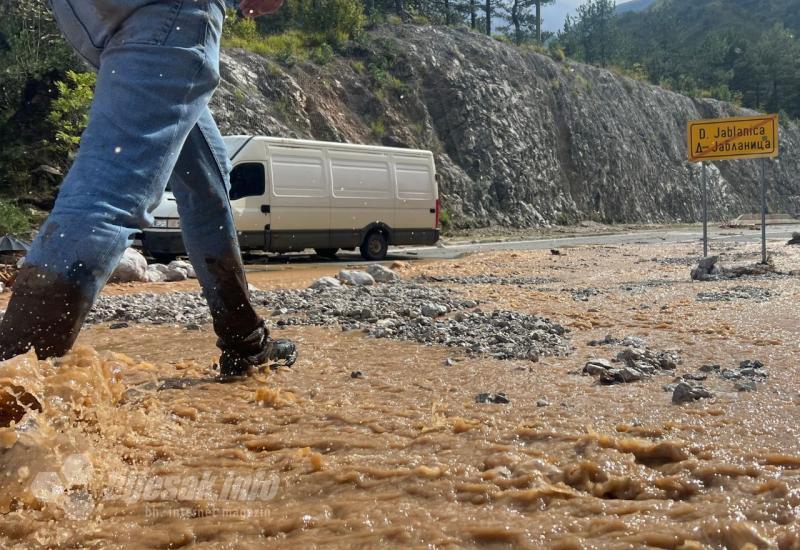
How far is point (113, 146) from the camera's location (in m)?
1.87

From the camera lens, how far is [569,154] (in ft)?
133

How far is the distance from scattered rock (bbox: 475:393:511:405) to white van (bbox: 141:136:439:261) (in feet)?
36.9

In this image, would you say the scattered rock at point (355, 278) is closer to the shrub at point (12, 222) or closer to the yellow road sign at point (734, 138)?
the yellow road sign at point (734, 138)

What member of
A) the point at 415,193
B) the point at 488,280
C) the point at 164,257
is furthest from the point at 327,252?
the point at 488,280

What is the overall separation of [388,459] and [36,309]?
988mm

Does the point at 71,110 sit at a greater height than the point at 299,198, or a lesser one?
greater

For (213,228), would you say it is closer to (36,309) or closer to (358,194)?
(36,309)

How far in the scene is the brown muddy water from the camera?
1.45m

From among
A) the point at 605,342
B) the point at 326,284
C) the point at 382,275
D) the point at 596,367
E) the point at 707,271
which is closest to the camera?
the point at 596,367

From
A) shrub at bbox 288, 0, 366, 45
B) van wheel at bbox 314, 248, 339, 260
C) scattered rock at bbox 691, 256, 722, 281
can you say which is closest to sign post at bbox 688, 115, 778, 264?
scattered rock at bbox 691, 256, 722, 281

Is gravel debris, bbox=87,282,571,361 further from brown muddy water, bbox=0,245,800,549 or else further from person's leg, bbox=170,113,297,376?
person's leg, bbox=170,113,297,376

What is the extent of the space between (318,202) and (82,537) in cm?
1492

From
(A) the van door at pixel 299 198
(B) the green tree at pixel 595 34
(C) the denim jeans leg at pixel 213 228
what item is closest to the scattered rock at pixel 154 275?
(A) the van door at pixel 299 198

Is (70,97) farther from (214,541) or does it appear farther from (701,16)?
(701,16)
